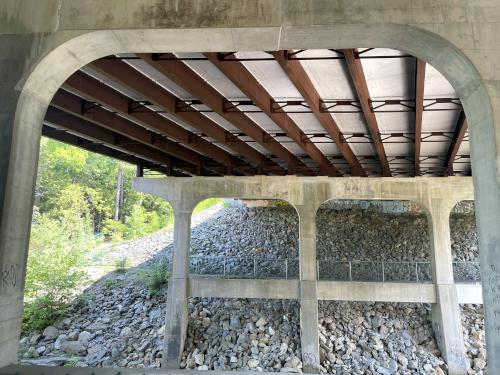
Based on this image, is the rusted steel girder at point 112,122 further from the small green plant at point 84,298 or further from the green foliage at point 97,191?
the green foliage at point 97,191

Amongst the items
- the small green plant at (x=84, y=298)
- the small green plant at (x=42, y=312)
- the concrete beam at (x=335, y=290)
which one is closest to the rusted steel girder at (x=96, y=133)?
the concrete beam at (x=335, y=290)

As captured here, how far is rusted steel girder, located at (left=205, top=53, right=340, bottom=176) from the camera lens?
24.6 feet

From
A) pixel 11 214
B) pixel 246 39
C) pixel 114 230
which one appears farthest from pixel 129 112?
pixel 114 230

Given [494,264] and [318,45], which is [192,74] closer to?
[318,45]

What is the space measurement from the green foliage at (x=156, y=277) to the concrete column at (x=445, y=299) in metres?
15.9

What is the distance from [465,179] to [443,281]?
5605 millimetres

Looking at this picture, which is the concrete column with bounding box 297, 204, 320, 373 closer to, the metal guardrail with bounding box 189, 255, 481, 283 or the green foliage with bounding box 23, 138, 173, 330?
the metal guardrail with bounding box 189, 255, 481, 283

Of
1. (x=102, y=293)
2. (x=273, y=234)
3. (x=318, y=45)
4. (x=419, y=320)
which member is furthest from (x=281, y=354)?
(x=318, y=45)

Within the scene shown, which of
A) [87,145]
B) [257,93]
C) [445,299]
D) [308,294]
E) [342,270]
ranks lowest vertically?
[445,299]

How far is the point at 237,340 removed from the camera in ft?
56.3

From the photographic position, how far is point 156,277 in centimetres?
2161

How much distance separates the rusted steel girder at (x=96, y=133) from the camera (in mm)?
11453

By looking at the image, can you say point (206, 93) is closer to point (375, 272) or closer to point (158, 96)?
point (158, 96)

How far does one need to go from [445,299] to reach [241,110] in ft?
47.4
